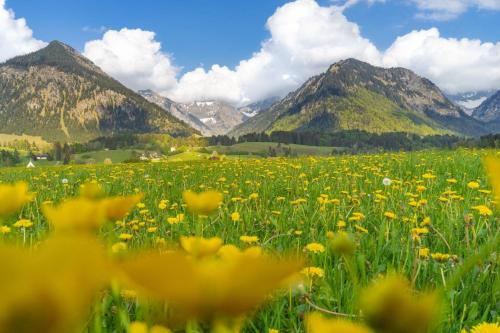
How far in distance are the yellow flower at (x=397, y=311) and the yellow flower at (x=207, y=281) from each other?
0.11m

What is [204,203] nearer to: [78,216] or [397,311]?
[78,216]

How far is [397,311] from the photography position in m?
0.44

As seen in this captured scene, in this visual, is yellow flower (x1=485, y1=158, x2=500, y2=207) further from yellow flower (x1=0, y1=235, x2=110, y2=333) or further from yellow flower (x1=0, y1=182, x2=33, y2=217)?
yellow flower (x1=0, y1=182, x2=33, y2=217)

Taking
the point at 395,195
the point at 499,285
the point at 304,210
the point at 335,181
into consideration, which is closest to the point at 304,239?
the point at 304,210

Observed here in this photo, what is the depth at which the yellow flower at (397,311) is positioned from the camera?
43cm

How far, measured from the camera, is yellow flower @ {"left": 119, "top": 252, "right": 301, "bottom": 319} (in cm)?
36

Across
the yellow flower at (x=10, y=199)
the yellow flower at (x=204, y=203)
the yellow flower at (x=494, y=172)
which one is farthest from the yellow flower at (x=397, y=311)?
the yellow flower at (x=10, y=199)

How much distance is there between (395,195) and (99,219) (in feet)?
18.1

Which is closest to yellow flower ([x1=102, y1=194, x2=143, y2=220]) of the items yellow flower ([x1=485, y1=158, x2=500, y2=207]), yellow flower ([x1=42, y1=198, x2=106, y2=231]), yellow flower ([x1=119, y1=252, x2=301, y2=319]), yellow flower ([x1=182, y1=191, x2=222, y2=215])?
yellow flower ([x1=42, y1=198, x2=106, y2=231])

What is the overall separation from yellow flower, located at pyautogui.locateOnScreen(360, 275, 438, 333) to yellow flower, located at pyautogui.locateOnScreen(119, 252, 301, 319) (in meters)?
0.11

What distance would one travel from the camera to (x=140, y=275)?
1.19 ft

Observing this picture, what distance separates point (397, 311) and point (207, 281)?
0.64 ft

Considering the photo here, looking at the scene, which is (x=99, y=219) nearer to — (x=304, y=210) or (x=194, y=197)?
(x=194, y=197)

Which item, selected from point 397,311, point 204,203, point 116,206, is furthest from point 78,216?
point 397,311
